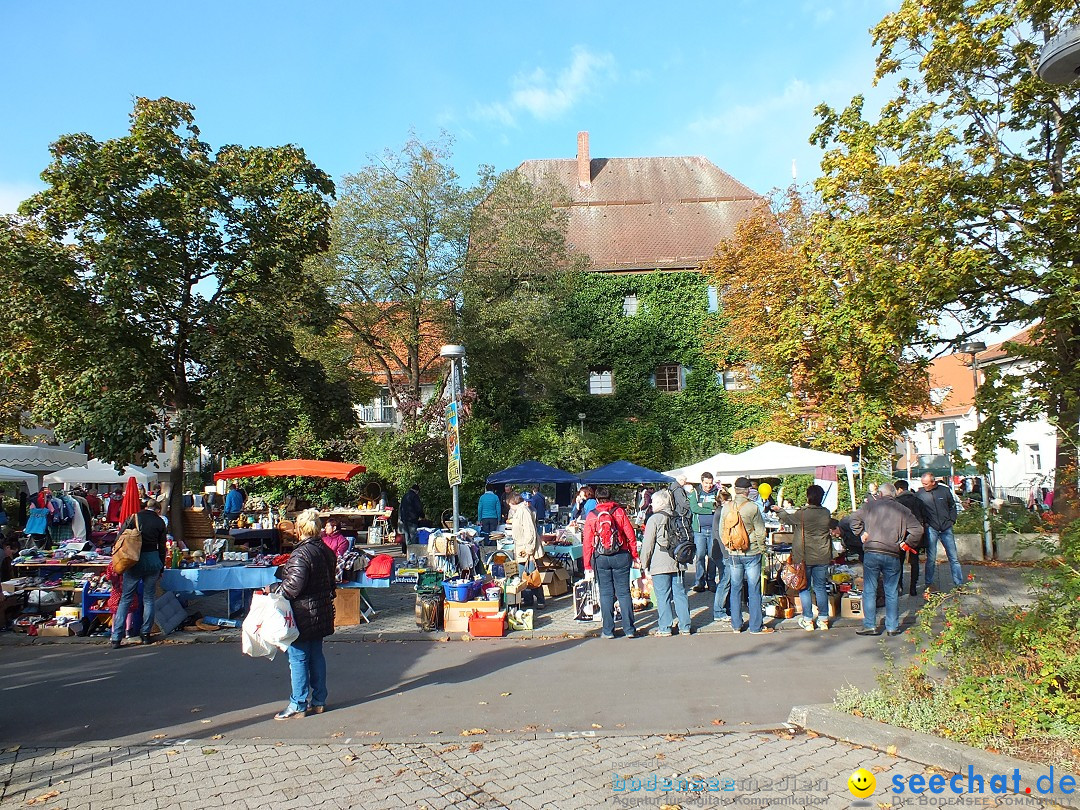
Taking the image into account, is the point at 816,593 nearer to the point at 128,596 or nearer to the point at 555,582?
the point at 555,582

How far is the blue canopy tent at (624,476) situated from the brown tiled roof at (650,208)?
58.3 ft

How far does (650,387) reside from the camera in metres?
35.8

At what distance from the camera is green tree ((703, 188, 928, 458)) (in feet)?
59.6

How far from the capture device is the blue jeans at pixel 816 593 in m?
10.1

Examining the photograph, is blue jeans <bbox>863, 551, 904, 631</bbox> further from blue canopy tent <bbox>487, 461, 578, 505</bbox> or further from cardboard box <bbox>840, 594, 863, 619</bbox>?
blue canopy tent <bbox>487, 461, 578, 505</bbox>

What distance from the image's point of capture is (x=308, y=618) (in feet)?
21.8

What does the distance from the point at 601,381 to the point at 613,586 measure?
27.0 meters

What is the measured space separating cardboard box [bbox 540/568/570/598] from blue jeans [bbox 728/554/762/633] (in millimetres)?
3611

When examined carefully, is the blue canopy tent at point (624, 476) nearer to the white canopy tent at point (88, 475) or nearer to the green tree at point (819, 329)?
the green tree at point (819, 329)

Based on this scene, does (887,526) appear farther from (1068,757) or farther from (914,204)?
(914,204)

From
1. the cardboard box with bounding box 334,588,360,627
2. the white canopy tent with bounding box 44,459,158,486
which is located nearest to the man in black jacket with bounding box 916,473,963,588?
the cardboard box with bounding box 334,588,360,627

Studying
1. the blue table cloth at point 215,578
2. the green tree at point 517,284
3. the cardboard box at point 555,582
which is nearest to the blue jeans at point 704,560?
the cardboard box at point 555,582

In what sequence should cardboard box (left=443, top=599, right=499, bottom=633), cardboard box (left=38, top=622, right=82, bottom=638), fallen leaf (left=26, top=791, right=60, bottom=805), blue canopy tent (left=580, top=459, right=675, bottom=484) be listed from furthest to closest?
blue canopy tent (left=580, top=459, right=675, bottom=484), cardboard box (left=38, top=622, right=82, bottom=638), cardboard box (left=443, top=599, right=499, bottom=633), fallen leaf (left=26, top=791, right=60, bottom=805)

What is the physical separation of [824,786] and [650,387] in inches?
1230
